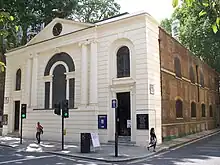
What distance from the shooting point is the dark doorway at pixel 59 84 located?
22.0m

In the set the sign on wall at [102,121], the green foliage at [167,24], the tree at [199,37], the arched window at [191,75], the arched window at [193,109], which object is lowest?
the sign on wall at [102,121]

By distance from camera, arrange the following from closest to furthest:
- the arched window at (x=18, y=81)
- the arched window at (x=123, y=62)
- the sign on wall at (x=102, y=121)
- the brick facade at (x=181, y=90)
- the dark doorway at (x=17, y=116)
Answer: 1. the sign on wall at (x=102, y=121)
2. the arched window at (x=123, y=62)
3. the brick facade at (x=181, y=90)
4. the dark doorway at (x=17, y=116)
5. the arched window at (x=18, y=81)

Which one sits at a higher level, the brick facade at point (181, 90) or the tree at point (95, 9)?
the tree at point (95, 9)

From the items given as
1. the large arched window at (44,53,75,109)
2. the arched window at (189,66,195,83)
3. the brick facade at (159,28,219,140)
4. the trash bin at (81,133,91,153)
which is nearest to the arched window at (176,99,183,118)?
the brick facade at (159,28,219,140)

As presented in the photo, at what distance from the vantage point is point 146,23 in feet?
58.6

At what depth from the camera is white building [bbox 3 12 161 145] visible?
58.5 feet

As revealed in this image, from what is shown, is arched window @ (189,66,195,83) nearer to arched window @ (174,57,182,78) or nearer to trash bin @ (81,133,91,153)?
arched window @ (174,57,182,78)

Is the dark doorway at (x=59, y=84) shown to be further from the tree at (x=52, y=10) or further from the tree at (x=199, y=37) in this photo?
the tree at (x=199, y=37)

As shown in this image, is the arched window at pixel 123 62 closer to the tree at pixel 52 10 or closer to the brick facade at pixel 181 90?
the brick facade at pixel 181 90

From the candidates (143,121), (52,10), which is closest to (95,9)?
(52,10)

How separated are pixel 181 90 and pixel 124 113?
6.82m

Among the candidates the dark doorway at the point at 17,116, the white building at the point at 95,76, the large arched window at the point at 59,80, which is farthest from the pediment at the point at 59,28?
the dark doorway at the point at 17,116

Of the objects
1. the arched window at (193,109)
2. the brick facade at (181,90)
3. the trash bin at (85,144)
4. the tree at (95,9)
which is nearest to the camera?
the trash bin at (85,144)

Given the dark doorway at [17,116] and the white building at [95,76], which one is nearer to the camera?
the white building at [95,76]
